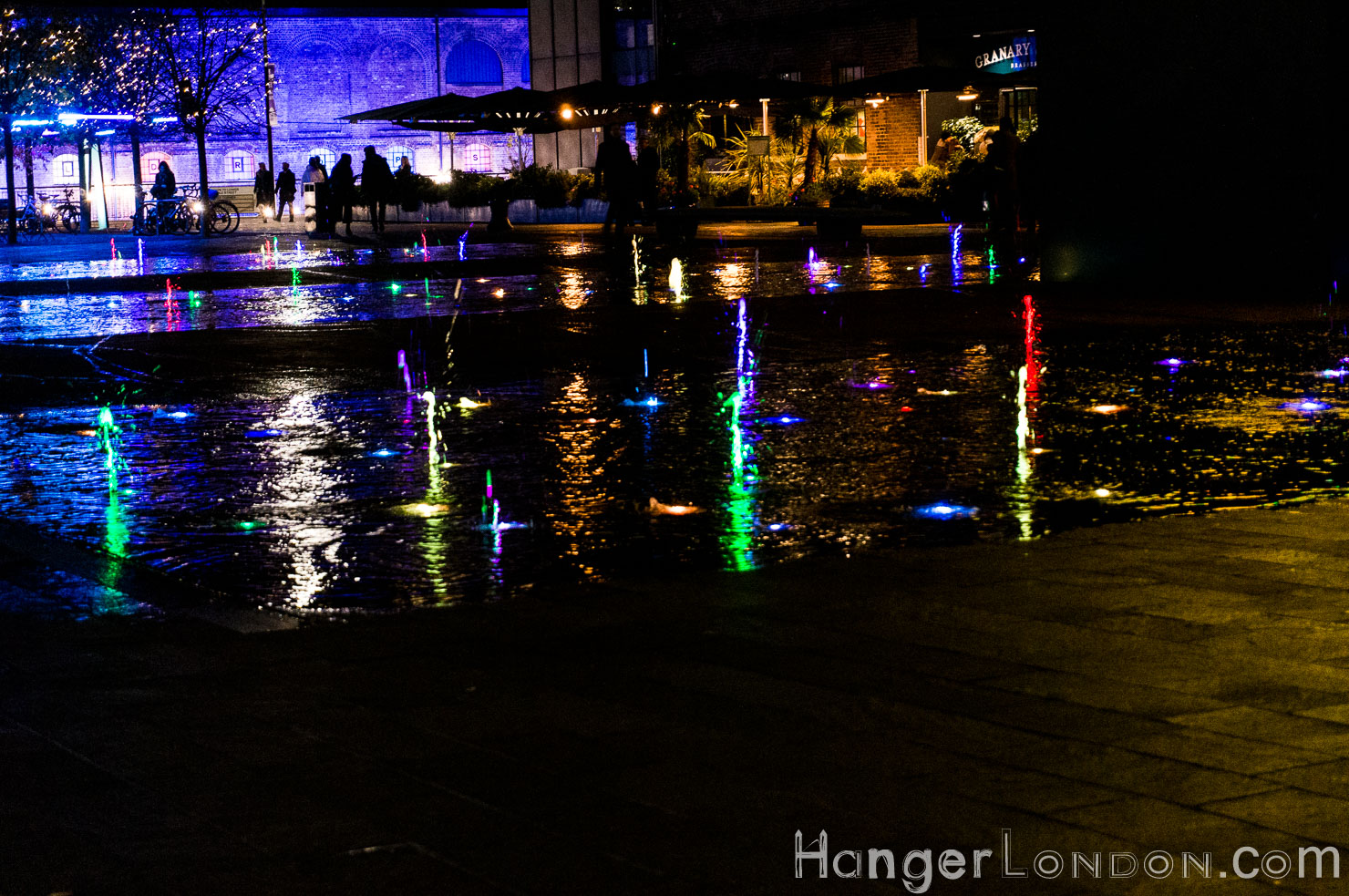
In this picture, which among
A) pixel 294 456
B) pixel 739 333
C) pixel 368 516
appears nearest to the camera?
pixel 368 516

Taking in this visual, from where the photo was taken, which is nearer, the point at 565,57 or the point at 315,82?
the point at 565,57

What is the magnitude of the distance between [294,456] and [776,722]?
186 inches

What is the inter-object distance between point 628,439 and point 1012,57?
31344 millimetres

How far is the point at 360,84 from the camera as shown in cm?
7188

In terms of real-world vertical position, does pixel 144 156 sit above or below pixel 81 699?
above

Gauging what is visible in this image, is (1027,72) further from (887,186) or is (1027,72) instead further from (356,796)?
(356,796)

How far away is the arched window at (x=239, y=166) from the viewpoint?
70.4 meters

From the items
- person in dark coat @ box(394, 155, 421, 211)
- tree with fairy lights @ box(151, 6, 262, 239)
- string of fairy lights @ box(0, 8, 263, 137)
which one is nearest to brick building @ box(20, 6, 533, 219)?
tree with fairy lights @ box(151, 6, 262, 239)

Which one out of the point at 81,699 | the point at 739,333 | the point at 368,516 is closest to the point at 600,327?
the point at 739,333

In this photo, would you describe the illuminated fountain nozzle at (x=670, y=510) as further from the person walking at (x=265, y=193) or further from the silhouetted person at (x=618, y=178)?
the person walking at (x=265, y=193)

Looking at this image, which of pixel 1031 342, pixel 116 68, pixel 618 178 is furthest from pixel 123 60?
pixel 1031 342

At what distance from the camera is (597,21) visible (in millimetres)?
57625

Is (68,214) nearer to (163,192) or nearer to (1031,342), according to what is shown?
(163,192)

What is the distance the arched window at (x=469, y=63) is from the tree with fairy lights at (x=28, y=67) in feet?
77.2
